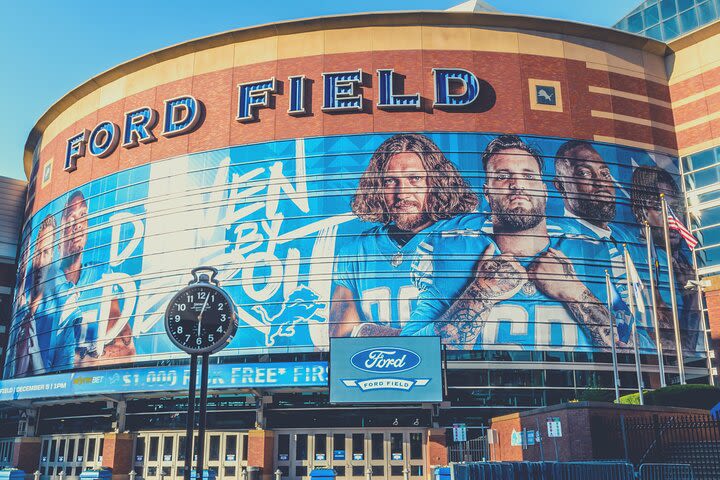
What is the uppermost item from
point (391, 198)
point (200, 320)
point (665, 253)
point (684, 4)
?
point (684, 4)

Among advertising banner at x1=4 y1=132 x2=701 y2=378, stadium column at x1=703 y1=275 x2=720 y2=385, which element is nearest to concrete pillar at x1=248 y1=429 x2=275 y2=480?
advertising banner at x1=4 y1=132 x2=701 y2=378

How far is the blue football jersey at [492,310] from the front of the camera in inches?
1591

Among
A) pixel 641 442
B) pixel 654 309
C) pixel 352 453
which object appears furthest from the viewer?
pixel 654 309

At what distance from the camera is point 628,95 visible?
47.5 metres

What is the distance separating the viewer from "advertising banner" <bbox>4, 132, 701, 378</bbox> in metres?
40.9

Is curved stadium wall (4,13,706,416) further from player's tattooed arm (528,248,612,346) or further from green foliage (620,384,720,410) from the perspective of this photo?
green foliage (620,384,720,410)

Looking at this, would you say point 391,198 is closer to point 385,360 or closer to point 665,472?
point 385,360

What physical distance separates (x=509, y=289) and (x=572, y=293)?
12.5ft

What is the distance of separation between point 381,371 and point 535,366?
10543 mm

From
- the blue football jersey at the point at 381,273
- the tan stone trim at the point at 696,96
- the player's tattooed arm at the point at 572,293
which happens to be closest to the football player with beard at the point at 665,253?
the player's tattooed arm at the point at 572,293

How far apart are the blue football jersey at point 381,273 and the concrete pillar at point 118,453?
15687 mm

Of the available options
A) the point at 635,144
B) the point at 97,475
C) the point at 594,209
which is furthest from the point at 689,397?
the point at 97,475

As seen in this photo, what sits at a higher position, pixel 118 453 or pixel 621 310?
pixel 621 310

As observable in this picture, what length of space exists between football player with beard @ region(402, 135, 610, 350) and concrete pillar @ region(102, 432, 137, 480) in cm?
1778
